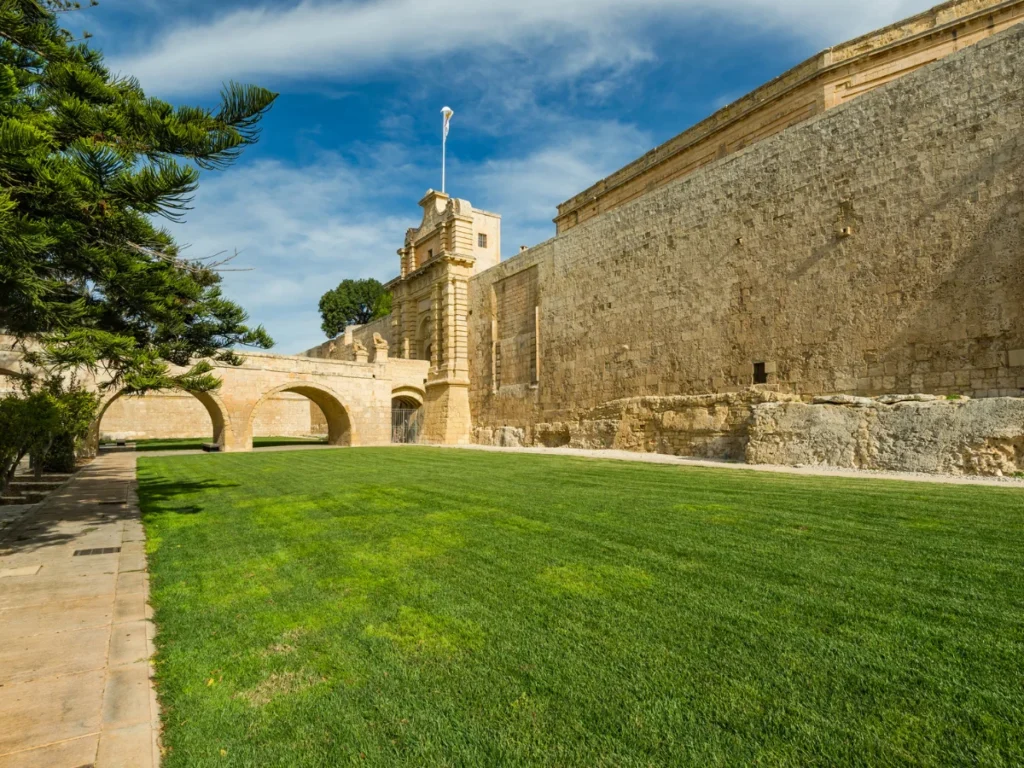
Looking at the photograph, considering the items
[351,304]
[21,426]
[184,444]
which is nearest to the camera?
[21,426]

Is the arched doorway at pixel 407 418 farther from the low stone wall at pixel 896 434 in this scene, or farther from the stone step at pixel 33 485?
the low stone wall at pixel 896 434

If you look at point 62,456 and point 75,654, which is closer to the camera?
point 75,654

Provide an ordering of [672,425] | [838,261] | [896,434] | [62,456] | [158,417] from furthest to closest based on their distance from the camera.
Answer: [158,417]
[672,425]
[62,456]
[838,261]
[896,434]

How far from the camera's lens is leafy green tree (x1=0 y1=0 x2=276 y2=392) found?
3.70 meters

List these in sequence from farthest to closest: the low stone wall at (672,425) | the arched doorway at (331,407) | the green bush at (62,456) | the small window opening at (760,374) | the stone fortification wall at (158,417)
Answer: the stone fortification wall at (158,417) < the arched doorway at (331,407) < the low stone wall at (672,425) < the small window opening at (760,374) < the green bush at (62,456)

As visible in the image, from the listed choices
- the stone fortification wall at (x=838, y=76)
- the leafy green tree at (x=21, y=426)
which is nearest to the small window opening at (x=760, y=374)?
the stone fortification wall at (x=838, y=76)

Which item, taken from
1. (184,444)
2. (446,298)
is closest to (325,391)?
(446,298)

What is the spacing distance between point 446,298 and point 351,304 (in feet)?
92.5

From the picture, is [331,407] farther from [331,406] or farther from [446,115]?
[446,115]

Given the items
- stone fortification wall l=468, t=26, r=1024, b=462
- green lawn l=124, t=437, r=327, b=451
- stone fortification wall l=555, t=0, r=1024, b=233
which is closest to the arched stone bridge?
green lawn l=124, t=437, r=327, b=451

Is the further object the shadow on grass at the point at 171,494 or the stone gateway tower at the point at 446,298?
the stone gateway tower at the point at 446,298

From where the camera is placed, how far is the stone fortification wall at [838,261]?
888 centimetres

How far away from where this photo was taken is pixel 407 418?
83.9ft

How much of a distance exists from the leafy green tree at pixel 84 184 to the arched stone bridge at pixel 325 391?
13.8 meters
